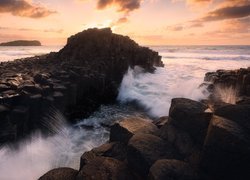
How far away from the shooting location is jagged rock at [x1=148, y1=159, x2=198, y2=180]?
3.83 m

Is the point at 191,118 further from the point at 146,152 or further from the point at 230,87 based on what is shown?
the point at 230,87

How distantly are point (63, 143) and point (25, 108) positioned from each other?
1.47m

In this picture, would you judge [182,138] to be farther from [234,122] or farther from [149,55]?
[149,55]

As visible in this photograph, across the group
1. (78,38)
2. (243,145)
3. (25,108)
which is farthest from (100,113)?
(78,38)

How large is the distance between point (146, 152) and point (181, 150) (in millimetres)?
802

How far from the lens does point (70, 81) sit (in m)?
9.92

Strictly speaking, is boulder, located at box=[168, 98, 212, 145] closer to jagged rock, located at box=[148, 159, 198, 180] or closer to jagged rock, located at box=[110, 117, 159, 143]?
jagged rock, located at box=[110, 117, 159, 143]

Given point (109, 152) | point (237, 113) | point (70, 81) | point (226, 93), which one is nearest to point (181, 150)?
point (237, 113)

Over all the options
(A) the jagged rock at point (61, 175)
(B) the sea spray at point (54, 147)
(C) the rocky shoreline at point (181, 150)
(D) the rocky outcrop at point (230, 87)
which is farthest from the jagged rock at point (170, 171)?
(D) the rocky outcrop at point (230, 87)

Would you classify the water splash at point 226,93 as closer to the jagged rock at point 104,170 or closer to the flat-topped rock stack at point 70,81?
the flat-topped rock stack at point 70,81

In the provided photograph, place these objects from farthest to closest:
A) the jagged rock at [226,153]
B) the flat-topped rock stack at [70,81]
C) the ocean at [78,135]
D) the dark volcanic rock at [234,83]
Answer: the dark volcanic rock at [234,83], the flat-topped rock stack at [70,81], the ocean at [78,135], the jagged rock at [226,153]

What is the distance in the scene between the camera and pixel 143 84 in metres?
14.8

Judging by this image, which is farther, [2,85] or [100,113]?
[100,113]

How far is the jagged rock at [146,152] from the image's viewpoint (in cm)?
434
